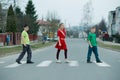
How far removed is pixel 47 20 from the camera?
377ft

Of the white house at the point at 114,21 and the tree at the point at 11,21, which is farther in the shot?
the white house at the point at 114,21

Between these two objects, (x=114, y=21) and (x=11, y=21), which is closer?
(x=11, y=21)

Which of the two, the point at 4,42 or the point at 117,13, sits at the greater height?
the point at 117,13

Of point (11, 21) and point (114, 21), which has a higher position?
point (114, 21)

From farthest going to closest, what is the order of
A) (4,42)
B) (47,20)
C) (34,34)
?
(47,20), (34,34), (4,42)

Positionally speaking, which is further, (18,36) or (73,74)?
(18,36)

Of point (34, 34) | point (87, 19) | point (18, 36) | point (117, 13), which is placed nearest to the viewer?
point (18, 36)

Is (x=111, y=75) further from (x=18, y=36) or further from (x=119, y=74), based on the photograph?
(x=18, y=36)

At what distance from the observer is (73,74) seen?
1253 cm

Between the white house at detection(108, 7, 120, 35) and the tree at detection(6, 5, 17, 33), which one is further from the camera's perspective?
the white house at detection(108, 7, 120, 35)

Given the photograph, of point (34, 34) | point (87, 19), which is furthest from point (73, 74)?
point (87, 19)

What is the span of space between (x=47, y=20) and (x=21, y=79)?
104 m

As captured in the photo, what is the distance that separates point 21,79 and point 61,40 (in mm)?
6819

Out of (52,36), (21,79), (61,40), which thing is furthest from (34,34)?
(21,79)
